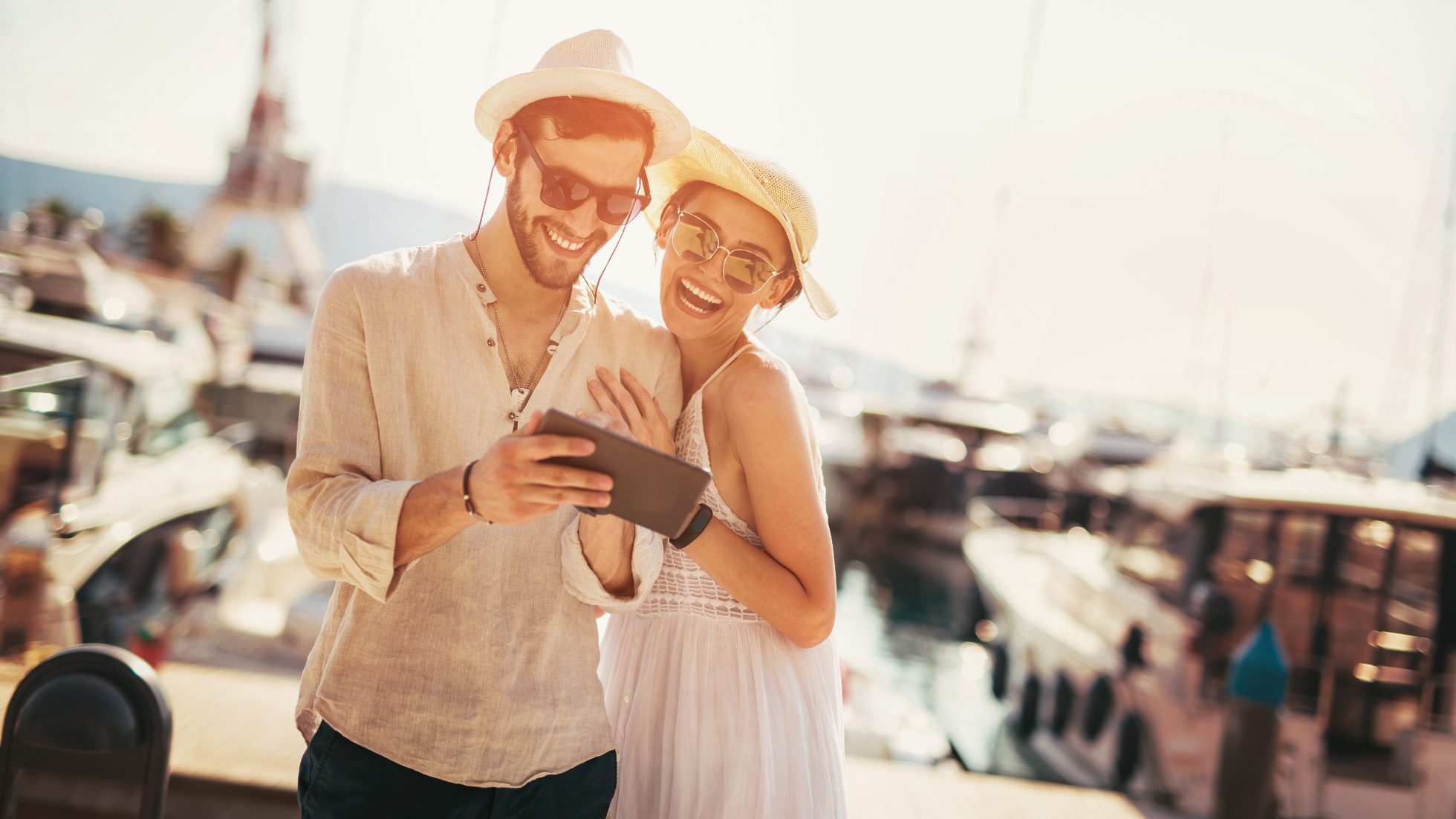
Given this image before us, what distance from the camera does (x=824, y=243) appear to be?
6.68ft

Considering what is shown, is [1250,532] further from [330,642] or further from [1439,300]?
[1439,300]

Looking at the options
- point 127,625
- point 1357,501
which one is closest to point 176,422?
point 127,625

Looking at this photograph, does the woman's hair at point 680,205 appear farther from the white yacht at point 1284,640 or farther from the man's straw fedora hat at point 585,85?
the white yacht at point 1284,640

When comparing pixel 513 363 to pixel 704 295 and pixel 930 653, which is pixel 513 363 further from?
pixel 930 653

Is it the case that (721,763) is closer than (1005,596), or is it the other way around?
(721,763)

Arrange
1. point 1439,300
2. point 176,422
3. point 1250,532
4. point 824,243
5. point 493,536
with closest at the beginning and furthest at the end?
point 493,536 → point 824,243 → point 1250,532 → point 176,422 → point 1439,300

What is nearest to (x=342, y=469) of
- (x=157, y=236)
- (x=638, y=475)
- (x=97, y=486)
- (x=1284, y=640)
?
(x=638, y=475)

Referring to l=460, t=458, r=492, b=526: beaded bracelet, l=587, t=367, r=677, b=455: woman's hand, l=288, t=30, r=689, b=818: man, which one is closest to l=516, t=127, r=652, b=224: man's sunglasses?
l=288, t=30, r=689, b=818: man

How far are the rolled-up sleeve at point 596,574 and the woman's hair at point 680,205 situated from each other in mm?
669

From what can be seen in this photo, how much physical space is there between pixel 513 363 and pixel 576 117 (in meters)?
0.44

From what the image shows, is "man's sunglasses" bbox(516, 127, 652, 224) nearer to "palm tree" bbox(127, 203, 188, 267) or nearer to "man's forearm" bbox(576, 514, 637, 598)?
"man's forearm" bbox(576, 514, 637, 598)

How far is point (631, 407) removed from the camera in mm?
1606

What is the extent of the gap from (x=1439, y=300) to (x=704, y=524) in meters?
26.3

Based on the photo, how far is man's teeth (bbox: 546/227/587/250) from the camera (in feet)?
5.04
